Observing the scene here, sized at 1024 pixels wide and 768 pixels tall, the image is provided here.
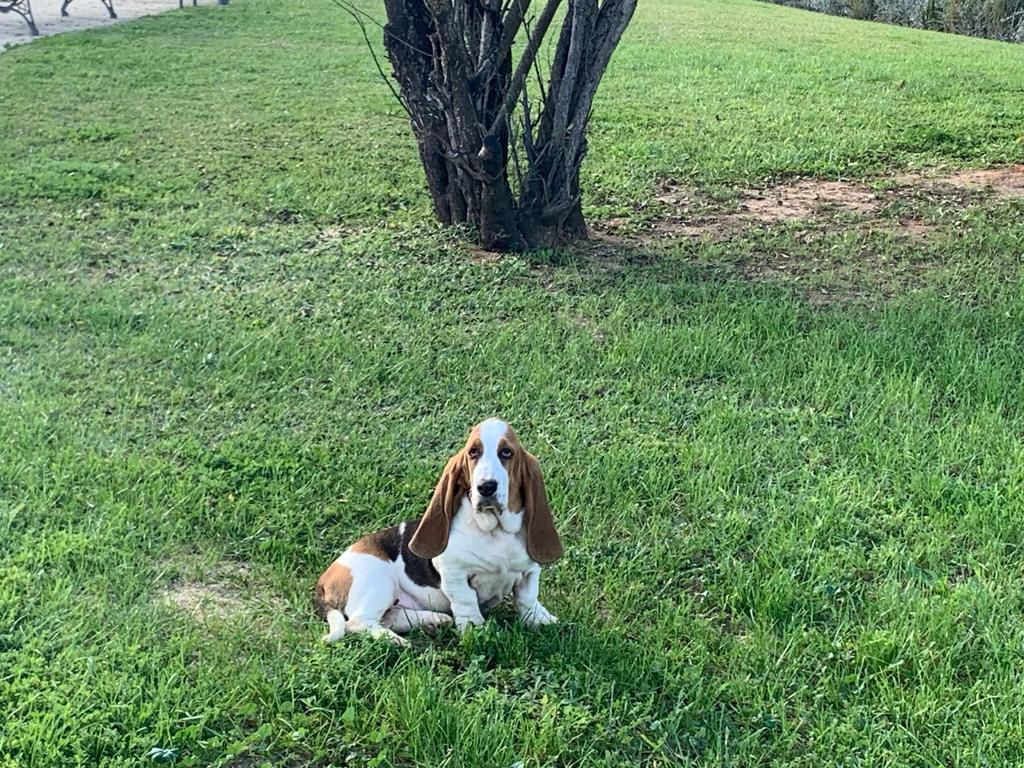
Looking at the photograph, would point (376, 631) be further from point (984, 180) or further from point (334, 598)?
point (984, 180)

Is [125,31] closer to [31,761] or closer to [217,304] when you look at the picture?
[217,304]

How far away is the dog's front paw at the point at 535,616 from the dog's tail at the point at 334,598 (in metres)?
0.51

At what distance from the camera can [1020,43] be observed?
65.8 feet

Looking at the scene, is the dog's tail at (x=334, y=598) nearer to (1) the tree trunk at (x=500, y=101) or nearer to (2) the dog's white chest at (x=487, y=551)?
(2) the dog's white chest at (x=487, y=551)

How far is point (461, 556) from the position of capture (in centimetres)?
301

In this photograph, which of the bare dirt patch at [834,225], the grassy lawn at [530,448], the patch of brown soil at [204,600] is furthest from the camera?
the bare dirt patch at [834,225]

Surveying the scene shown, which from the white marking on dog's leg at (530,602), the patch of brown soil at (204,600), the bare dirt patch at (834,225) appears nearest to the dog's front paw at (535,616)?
the white marking on dog's leg at (530,602)

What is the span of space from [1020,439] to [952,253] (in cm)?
245

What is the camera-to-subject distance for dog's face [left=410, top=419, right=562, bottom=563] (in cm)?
291

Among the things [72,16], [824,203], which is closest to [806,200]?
[824,203]

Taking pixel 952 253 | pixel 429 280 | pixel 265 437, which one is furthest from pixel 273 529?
pixel 952 253

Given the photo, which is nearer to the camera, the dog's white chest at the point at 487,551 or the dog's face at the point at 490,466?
the dog's face at the point at 490,466

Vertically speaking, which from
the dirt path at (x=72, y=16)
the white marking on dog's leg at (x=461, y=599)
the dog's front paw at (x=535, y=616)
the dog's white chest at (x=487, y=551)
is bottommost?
the dog's front paw at (x=535, y=616)

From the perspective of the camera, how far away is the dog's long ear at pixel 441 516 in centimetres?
300
